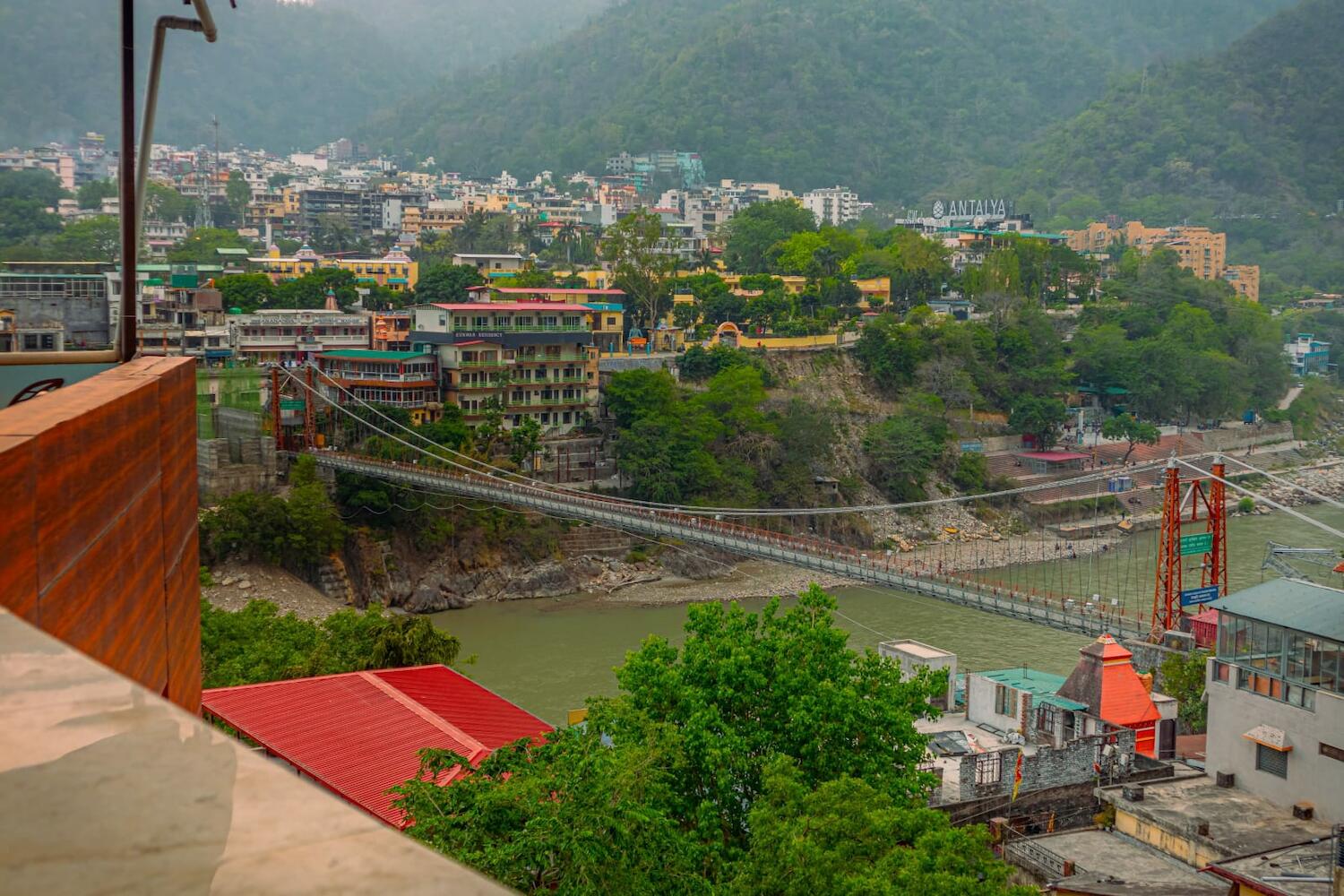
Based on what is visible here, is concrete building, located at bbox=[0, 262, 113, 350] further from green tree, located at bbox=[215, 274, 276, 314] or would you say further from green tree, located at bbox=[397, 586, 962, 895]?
green tree, located at bbox=[215, 274, 276, 314]

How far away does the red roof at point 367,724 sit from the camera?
15.0ft

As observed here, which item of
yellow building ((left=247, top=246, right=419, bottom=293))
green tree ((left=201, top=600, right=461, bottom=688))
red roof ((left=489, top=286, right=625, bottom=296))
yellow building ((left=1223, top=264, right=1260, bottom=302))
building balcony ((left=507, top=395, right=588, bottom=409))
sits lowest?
green tree ((left=201, top=600, right=461, bottom=688))

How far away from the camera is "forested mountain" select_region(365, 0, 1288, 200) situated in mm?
50344

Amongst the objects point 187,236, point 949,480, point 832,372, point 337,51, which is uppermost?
point 337,51

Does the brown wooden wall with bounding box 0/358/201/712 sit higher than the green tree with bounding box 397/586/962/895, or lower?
higher

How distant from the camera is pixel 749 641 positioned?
16.8ft

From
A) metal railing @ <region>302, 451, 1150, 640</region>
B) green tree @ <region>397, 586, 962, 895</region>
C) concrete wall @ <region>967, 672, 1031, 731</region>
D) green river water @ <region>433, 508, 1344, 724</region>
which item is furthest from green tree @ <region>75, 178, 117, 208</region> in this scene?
metal railing @ <region>302, 451, 1150, 640</region>

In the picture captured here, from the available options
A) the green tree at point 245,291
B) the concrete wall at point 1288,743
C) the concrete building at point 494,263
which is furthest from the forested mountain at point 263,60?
the concrete wall at point 1288,743

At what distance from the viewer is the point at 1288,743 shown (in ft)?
20.8

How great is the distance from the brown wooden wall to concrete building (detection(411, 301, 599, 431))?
14.4 meters

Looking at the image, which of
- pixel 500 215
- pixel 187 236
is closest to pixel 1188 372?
pixel 500 215

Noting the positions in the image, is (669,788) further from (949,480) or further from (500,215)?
(500,215)

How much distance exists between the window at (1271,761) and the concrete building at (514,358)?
1057 centimetres

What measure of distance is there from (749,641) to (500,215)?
27.5 meters
